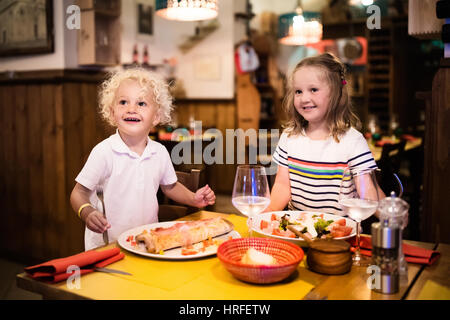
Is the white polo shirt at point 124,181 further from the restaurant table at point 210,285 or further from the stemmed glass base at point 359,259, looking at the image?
the stemmed glass base at point 359,259

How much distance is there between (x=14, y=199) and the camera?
148 inches

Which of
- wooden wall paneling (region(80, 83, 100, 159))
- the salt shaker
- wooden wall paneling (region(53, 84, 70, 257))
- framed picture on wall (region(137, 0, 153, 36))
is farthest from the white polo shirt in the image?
framed picture on wall (region(137, 0, 153, 36))

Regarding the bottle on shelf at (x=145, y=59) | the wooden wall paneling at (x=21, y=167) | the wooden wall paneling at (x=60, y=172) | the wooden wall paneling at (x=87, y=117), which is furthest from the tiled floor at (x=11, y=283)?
the bottle on shelf at (x=145, y=59)

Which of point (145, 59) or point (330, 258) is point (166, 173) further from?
point (145, 59)

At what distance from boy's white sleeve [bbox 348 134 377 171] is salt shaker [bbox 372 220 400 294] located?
842 millimetres

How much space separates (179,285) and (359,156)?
1.11 m

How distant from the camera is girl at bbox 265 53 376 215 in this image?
6.17ft

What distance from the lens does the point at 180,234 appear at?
1.31 meters

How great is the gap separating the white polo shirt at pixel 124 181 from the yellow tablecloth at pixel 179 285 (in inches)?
26.3

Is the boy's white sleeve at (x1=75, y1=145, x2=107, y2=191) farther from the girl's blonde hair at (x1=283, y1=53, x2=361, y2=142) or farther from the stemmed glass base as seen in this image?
the stemmed glass base

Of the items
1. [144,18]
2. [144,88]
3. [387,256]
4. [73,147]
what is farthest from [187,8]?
[144,18]

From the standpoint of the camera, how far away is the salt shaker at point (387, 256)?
1030 millimetres

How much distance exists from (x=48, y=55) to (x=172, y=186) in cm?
218
